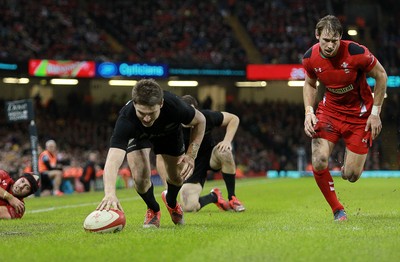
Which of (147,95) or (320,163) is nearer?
(147,95)

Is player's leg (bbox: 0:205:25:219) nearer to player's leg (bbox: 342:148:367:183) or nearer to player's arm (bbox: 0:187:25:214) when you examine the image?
player's arm (bbox: 0:187:25:214)

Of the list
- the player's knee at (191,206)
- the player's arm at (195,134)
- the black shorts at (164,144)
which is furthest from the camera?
the player's knee at (191,206)

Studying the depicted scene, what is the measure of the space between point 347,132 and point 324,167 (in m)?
0.53

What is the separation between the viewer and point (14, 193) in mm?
11773

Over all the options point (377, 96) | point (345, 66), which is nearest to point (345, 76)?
point (345, 66)

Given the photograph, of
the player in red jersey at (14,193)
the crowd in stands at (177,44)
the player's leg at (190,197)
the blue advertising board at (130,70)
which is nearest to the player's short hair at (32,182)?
the player in red jersey at (14,193)

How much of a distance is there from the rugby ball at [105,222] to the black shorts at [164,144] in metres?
0.95

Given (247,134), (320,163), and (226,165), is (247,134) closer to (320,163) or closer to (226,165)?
(226,165)

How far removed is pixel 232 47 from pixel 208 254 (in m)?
35.8

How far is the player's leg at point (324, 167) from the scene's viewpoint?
9.59m

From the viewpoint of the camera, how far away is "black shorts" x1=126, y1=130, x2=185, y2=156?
871 cm

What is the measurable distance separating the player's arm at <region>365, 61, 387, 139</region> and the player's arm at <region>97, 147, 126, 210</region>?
3.25 meters

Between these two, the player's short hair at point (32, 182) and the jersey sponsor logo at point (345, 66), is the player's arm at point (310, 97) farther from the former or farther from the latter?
the player's short hair at point (32, 182)

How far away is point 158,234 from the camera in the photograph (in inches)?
313
